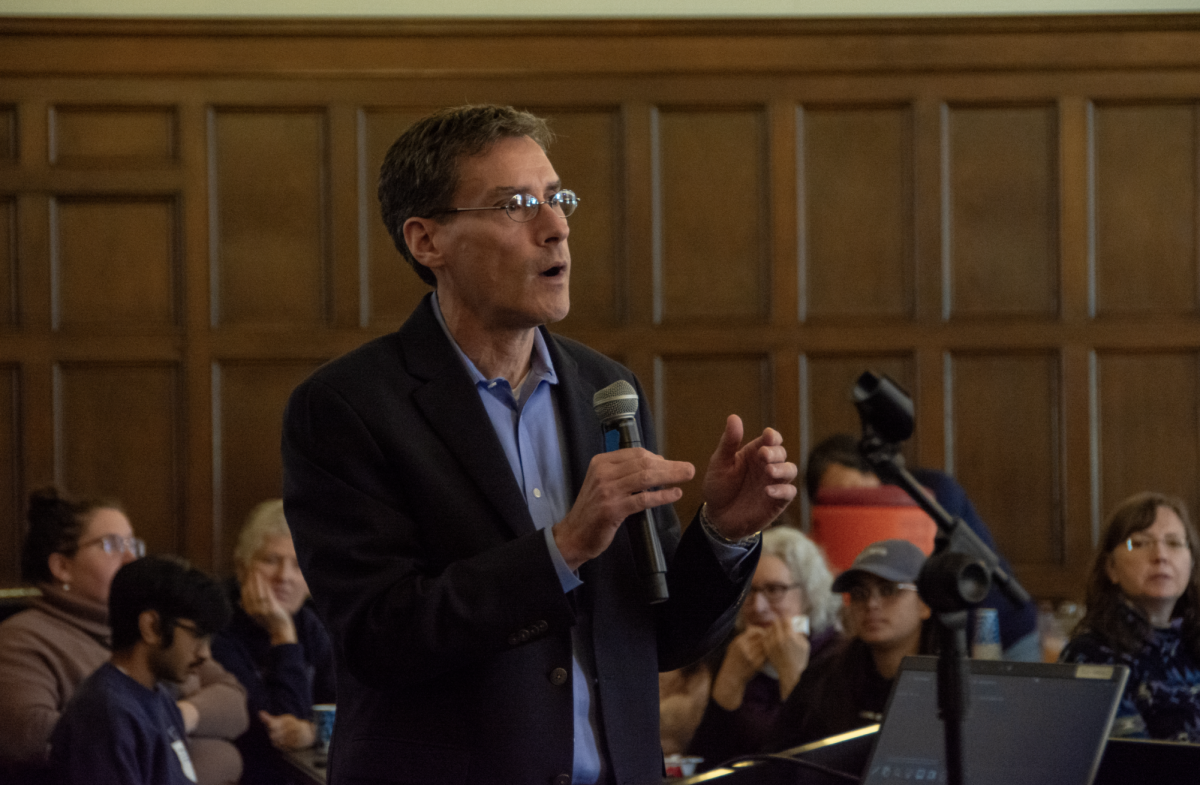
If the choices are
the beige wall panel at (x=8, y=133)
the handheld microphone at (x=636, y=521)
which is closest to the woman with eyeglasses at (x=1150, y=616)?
the handheld microphone at (x=636, y=521)

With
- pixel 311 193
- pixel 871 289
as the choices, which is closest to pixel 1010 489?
pixel 871 289

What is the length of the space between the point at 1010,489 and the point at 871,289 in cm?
97

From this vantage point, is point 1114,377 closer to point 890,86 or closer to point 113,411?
point 890,86

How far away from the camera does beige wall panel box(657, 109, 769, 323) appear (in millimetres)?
5152

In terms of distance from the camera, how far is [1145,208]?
203 inches

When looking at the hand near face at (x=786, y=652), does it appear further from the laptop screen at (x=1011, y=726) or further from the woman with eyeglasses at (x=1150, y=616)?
the laptop screen at (x=1011, y=726)

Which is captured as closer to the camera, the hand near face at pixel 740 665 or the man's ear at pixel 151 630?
the man's ear at pixel 151 630

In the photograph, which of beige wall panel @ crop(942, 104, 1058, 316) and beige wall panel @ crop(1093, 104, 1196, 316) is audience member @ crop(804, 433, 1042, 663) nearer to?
beige wall panel @ crop(942, 104, 1058, 316)

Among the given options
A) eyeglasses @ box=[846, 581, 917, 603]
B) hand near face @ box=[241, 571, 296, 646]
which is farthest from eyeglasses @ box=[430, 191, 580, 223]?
hand near face @ box=[241, 571, 296, 646]

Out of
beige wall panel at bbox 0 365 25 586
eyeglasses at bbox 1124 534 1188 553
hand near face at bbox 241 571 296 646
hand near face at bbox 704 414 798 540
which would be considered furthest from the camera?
beige wall panel at bbox 0 365 25 586

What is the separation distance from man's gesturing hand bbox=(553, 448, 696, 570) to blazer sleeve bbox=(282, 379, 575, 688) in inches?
2.4

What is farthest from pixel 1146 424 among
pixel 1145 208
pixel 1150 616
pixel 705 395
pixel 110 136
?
pixel 110 136

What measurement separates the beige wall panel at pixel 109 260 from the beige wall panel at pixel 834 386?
2530 mm

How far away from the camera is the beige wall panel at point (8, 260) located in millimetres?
5020
